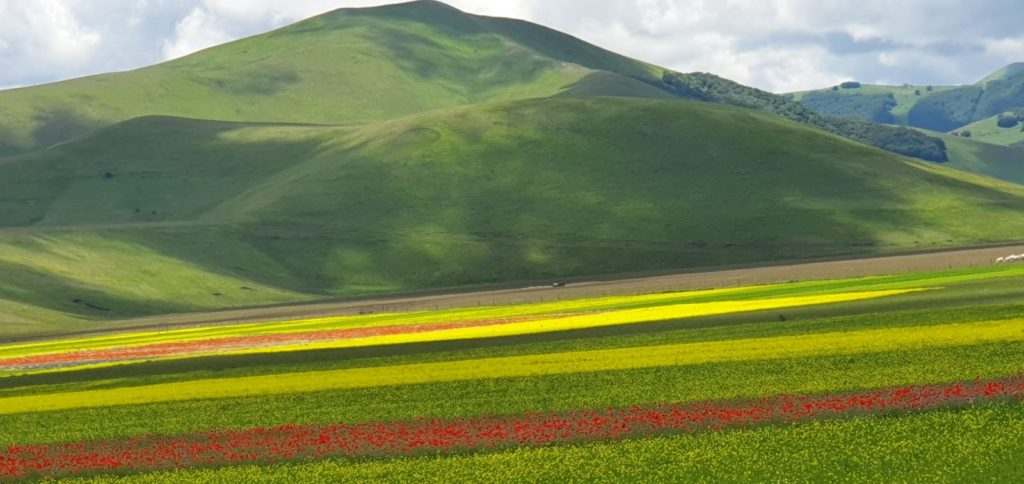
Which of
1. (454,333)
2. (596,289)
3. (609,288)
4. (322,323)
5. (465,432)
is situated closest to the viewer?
(465,432)

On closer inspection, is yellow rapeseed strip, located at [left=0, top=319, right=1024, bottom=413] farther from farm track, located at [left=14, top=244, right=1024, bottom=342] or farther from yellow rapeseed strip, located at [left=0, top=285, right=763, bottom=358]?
farm track, located at [left=14, top=244, right=1024, bottom=342]

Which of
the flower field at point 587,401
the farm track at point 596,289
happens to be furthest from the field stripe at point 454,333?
the farm track at point 596,289

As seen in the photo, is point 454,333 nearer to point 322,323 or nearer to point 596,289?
point 322,323

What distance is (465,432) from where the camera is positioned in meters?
37.3

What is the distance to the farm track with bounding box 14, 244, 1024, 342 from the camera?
111 metres

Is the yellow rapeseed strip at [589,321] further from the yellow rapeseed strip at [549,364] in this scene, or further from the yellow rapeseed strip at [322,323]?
the yellow rapeseed strip at [322,323]

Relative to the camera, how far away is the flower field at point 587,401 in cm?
3111

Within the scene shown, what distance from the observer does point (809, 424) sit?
33.0 m

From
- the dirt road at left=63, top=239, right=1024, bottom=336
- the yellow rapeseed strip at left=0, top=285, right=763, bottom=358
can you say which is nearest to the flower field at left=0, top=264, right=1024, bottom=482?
the yellow rapeseed strip at left=0, top=285, right=763, bottom=358

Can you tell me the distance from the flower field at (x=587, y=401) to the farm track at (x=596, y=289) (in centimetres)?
3846

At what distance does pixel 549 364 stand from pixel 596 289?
71.7 metres

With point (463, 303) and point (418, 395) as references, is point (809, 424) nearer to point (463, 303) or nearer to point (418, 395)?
point (418, 395)

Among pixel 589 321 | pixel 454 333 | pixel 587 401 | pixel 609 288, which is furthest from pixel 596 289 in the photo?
pixel 587 401

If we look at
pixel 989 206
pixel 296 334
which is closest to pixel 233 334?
pixel 296 334
